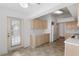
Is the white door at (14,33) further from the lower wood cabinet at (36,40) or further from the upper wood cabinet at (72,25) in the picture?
the upper wood cabinet at (72,25)

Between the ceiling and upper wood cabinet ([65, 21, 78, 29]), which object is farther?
upper wood cabinet ([65, 21, 78, 29])

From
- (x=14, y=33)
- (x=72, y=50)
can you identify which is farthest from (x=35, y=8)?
(x=72, y=50)

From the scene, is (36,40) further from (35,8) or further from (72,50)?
(72,50)

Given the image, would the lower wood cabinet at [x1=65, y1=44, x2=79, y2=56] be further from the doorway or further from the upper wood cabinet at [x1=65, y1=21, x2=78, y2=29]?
the upper wood cabinet at [x1=65, y1=21, x2=78, y2=29]

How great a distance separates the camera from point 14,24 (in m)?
4.59

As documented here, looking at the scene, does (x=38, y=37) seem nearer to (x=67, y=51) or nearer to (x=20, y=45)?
(x=20, y=45)

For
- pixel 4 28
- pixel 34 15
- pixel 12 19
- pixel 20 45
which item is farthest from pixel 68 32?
pixel 4 28

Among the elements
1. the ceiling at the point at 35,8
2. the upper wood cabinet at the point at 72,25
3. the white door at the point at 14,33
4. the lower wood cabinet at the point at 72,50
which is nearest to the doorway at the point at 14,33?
the white door at the point at 14,33

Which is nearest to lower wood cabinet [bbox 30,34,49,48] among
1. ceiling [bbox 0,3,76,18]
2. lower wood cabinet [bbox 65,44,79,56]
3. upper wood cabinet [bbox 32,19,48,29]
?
upper wood cabinet [bbox 32,19,48,29]

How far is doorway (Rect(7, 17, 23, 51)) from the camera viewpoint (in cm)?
424

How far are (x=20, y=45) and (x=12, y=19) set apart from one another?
5.03ft

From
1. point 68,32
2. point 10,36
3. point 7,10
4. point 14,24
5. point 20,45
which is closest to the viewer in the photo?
point 7,10

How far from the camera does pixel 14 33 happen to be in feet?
15.1

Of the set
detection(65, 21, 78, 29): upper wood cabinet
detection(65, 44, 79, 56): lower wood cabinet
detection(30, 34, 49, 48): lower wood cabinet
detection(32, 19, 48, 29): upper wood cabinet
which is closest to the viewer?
detection(65, 44, 79, 56): lower wood cabinet
